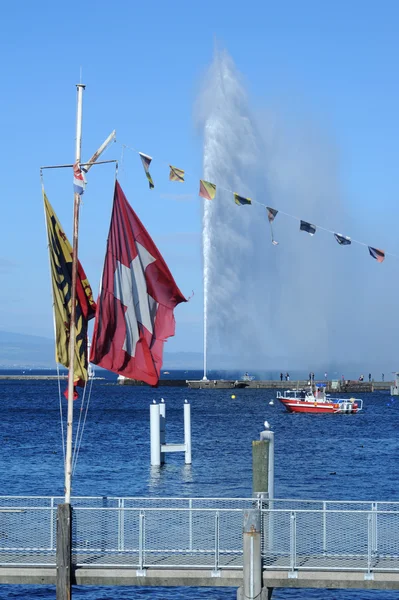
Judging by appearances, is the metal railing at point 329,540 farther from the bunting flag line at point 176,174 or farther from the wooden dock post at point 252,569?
the bunting flag line at point 176,174

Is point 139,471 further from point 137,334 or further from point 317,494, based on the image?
point 137,334

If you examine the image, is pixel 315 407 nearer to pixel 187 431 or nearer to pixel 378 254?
pixel 187 431

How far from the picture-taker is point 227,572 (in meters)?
23.5

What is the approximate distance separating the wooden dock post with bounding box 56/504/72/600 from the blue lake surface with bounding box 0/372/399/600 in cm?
876

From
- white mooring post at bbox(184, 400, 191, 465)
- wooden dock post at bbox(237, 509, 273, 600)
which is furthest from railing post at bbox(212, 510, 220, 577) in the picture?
white mooring post at bbox(184, 400, 191, 465)

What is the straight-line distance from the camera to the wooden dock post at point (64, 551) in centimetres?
2267

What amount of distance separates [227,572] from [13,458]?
49.0 metres

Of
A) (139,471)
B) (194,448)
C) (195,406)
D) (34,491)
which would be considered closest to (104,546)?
(34,491)

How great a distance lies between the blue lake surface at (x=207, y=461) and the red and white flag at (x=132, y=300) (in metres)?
11.5

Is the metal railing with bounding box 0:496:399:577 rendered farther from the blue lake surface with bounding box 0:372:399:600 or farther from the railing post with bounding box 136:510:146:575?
the blue lake surface with bounding box 0:372:399:600

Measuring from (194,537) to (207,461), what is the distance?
44389mm

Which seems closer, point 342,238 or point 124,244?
point 124,244

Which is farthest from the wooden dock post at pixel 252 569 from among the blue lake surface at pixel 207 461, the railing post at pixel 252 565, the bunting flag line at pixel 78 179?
the blue lake surface at pixel 207 461

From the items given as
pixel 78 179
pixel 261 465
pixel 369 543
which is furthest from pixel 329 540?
pixel 78 179
